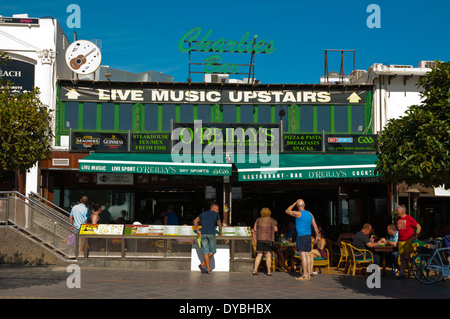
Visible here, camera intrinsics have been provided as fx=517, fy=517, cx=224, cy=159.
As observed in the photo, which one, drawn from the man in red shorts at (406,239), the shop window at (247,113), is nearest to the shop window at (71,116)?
the shop window at (247,113)

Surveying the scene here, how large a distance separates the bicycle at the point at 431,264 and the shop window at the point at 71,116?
38.7 ft

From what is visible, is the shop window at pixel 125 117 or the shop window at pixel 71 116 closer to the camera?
the shop window at pixel 71 116

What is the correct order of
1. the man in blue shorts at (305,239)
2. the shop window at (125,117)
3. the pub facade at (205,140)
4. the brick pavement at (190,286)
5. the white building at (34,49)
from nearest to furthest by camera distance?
the brick pavement at (190,286)
the man in blue shorts at (305,239)
the pub facade at (205,140)
the white building at (34,49)
the shop window at (125,117)

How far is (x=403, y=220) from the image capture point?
11492mm

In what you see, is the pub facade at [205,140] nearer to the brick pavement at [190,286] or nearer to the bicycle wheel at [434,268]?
the brick pavement at [190,286]

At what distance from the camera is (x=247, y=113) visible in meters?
18.1

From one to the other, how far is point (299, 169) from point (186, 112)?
5.07 m

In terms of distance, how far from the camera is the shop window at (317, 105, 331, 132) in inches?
711


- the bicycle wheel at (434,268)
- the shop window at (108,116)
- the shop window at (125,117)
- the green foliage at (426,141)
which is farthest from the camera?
the shop window at (125,117)

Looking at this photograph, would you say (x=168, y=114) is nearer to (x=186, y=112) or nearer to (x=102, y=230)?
(x=186, y=112)

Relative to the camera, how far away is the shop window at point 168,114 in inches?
704
